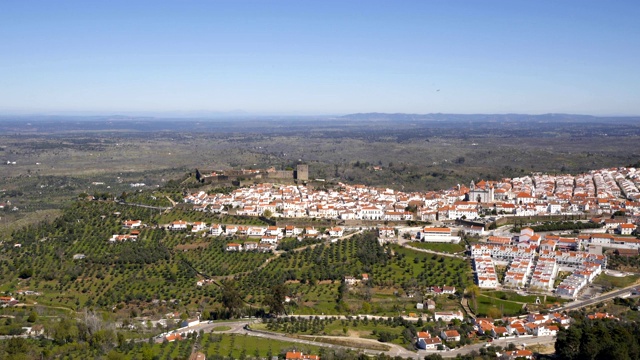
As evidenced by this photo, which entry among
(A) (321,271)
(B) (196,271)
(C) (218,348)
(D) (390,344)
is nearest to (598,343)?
(D) (390,344)

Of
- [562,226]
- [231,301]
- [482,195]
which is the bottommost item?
[231,301]

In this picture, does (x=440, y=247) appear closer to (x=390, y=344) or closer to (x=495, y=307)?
(x=495, y=307)

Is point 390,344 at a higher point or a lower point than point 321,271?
lower

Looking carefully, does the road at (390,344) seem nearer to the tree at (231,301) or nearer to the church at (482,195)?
the tree at (231,301)

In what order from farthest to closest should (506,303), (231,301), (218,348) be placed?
1. (506,303)
2. (231,301)
3. (218,348)

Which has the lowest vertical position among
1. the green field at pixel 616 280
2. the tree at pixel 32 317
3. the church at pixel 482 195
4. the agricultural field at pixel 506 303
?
the tree at pixel 32 317

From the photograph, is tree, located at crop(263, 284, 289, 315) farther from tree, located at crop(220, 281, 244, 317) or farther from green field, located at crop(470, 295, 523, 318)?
green field, located at crop(470, 295, 523, 318)

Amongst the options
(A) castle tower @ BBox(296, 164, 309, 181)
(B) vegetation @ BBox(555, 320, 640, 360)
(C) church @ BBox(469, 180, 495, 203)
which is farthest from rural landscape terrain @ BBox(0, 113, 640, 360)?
(A) castle tower @ BBox(296, 164, 309, 181)

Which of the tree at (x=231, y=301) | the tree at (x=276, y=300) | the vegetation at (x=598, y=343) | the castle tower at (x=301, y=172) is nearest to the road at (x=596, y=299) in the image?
the vegetation at (x=598, y=343)
